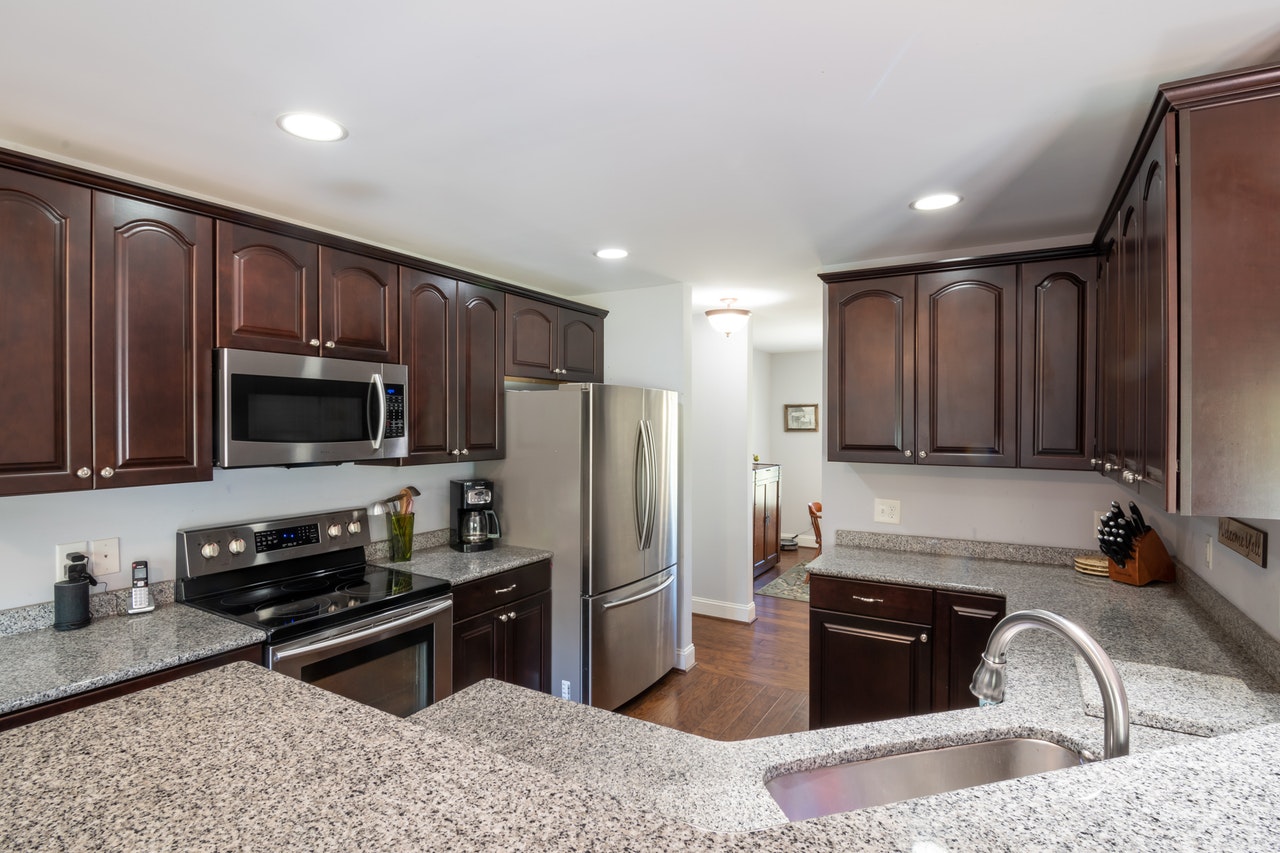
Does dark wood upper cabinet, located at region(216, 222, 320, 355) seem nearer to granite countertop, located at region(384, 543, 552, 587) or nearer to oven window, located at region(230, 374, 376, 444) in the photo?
oven window, located at region(230, 374, 376, 444)

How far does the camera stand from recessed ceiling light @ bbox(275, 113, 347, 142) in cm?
175

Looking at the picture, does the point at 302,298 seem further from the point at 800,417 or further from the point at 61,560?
the point at 800,417

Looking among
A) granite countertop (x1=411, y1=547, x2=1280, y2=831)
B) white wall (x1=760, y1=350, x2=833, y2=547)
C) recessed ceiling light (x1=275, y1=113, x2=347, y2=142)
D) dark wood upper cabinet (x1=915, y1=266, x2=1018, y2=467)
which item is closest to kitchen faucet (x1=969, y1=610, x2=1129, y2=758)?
granite countertop (x1=411, y1=547, x2=1280, y2=831)

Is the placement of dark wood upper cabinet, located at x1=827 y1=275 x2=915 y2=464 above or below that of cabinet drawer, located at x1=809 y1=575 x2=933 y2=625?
above

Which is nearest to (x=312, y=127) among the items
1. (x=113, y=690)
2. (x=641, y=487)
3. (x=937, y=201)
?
(x=113, y=690)

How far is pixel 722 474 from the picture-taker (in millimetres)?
4922

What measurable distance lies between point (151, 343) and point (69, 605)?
0.87 metres

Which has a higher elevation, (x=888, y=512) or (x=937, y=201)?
(x=937, y=201)

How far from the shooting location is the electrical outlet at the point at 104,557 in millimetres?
2178

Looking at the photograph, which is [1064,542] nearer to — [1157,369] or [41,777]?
[1157,369]

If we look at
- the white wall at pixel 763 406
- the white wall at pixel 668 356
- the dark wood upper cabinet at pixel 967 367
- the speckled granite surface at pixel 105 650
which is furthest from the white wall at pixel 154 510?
the white wall at pixel 763 406

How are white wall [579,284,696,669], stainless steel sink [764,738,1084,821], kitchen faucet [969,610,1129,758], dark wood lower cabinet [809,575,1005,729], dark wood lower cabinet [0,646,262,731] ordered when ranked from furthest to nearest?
white wall [579,284,696,669], dark wood lower cabinet [809,575,1005,729], dark wood lower cabinet [0,646,262,731], stainless steel sink [764,738,1084,821], kitchen faucet [969,610,1129,758]

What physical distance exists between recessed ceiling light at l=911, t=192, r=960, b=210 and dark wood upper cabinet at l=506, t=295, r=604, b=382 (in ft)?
6.50

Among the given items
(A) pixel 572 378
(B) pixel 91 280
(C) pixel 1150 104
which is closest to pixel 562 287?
(A) pixel 572 378
